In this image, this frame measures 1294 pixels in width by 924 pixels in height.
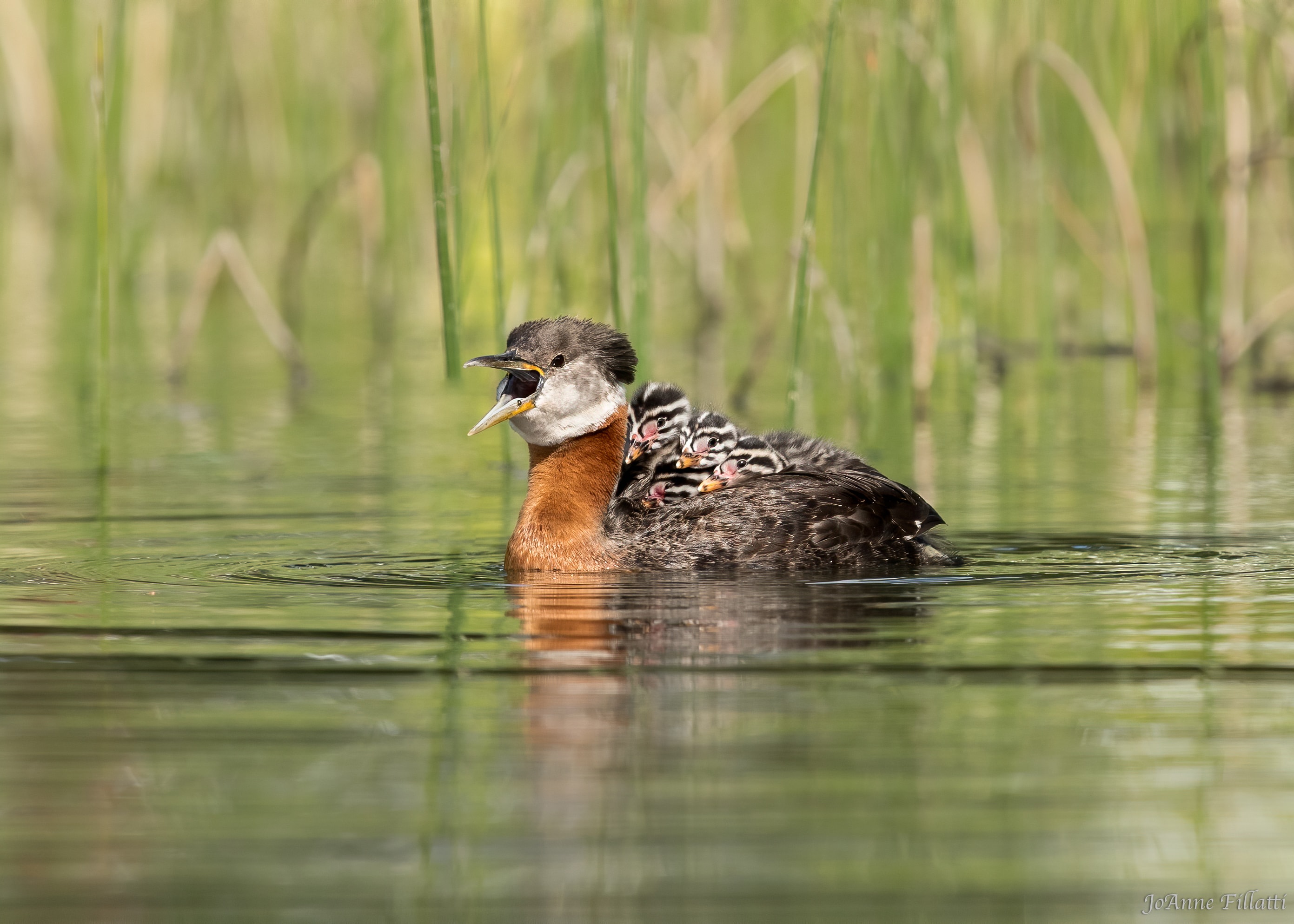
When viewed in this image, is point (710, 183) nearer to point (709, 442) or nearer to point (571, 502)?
point (709, 442)

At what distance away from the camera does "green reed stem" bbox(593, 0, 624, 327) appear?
7.45m

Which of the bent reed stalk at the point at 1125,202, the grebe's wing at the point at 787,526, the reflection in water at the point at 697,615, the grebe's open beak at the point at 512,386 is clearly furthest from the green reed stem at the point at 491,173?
the bent reed stalk at the point at 1125,202

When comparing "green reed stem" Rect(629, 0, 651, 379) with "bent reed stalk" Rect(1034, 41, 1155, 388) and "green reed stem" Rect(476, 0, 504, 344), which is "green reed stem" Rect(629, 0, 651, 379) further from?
"bent reed stalk" Rect(1034, 41, 1155, 388)

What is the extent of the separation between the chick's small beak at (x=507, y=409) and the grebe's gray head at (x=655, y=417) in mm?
620

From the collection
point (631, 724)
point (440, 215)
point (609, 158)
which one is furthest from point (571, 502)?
point (631, 724)

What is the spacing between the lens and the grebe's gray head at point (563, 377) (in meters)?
7.12

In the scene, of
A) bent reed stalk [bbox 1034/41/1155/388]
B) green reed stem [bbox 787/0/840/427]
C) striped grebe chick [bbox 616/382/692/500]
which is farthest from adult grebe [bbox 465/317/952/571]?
bent reed stalk [bbox 1034/41/1155/388]

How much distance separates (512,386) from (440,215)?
0.69 metres

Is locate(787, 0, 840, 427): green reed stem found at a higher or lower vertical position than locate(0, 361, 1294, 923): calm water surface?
higher

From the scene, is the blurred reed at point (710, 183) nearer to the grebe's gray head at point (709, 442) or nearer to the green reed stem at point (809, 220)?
the green reed stem at point (809, 220)

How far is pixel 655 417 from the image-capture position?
764cm
